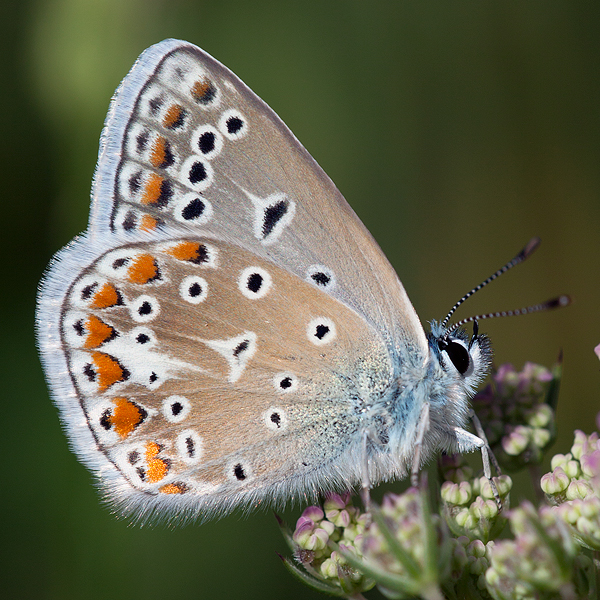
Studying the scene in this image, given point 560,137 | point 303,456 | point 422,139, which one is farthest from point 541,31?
point 303,456

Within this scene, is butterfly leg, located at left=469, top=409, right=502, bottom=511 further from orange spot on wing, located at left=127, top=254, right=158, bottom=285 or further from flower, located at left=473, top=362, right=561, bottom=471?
orange spot on wing, located at left=127, top=254, right=158, bottom=285

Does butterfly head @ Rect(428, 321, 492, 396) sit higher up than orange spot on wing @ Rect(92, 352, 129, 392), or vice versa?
butterfly head @ Rect(428, 321, 492, 396)

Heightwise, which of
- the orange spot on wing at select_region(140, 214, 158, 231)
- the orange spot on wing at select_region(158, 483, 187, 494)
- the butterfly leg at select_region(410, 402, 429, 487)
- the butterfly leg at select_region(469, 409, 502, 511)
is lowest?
the orange spot on wing at select_region(158, 483, 187, 494)

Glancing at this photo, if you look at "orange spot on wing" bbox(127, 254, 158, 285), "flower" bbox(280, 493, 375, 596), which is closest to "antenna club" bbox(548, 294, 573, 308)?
"flower" bbox(280, 493, 375, 596)

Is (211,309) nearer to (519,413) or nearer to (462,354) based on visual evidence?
(462,354)

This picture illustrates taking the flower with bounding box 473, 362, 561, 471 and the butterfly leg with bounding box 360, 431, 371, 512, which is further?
the flower with bounding box 473, 362, 561, 471

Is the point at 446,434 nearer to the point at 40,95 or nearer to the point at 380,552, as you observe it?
the point at 380,552

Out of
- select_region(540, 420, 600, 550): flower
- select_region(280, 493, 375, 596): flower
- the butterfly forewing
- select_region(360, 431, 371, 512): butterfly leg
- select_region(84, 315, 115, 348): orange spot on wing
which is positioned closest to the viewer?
select_region(540, 420, 600, 550): flower
